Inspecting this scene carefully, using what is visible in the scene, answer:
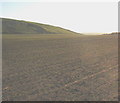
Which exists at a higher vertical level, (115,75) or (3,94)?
(115,75)

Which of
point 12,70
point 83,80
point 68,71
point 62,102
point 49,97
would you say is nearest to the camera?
point 62,102

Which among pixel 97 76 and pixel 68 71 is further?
pixel 68 71

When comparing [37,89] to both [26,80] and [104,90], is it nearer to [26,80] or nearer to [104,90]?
[26,80]

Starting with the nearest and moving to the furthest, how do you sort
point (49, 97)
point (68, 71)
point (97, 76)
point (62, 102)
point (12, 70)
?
point (62, 102) < point (49, 97) < point (97, 76) < point (68, 71) < point (12, 70)

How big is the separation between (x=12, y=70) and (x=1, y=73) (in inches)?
42.7

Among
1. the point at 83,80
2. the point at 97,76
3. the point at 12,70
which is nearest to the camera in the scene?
the point at 83,80

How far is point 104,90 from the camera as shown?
11.1m

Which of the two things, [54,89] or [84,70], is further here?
[84,70]

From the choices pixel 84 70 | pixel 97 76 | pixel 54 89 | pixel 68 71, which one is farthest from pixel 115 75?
pixel 54 89

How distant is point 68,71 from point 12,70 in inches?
210

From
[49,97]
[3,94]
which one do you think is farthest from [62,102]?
[3,94]

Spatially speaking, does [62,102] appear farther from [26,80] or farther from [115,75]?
[115,75]

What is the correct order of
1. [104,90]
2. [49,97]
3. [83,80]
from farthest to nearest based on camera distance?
1. [83,80]
2. [104,90]
3. [49,97]

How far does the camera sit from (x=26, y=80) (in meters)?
13.4
